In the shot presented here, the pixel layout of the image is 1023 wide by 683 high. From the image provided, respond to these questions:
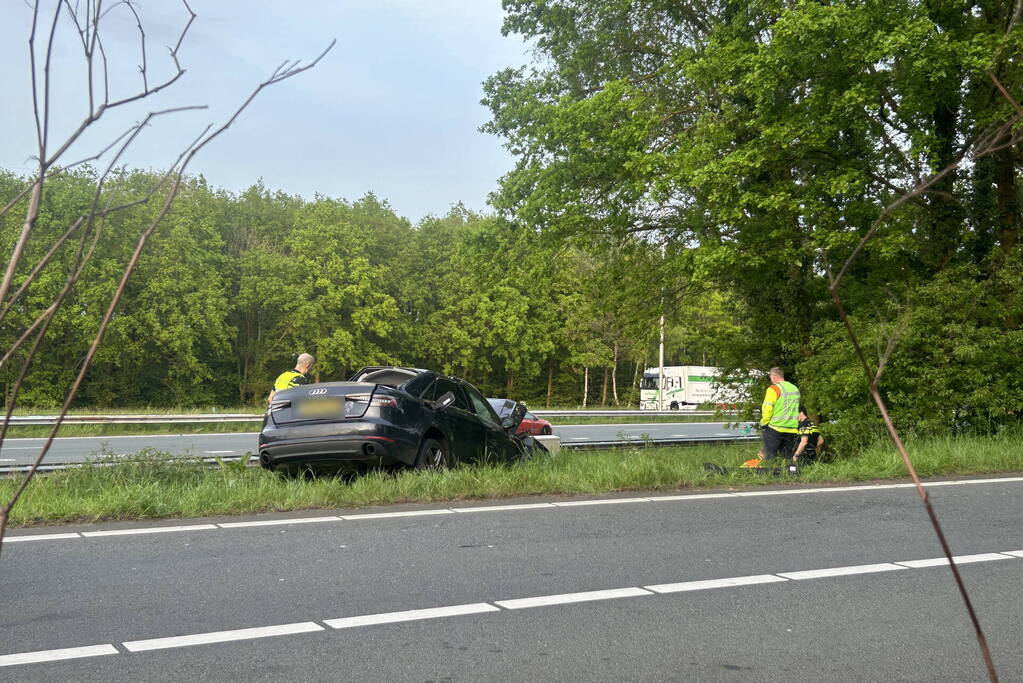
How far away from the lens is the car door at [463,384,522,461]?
42.3ft

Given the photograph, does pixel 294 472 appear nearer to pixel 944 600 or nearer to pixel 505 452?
pixel 505 452

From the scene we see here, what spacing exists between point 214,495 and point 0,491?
2269 millimetres

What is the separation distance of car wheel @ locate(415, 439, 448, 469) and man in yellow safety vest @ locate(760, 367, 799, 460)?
4.83 m

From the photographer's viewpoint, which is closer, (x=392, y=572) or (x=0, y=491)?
(x=392, y=572)

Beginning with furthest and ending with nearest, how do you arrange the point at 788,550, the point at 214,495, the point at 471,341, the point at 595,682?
the point at 471,341 < the point at 214,495 < the point at 788,550 < the point at 595,682

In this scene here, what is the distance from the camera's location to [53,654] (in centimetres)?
473

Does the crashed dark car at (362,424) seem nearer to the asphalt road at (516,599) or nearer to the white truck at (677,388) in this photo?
the asphalt road at (516,599)

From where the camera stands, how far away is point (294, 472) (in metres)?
11.3

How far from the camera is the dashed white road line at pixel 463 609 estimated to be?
4.80 metres

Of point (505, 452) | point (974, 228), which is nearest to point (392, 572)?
point (505, 452)

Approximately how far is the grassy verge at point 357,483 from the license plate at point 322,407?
0.72 m

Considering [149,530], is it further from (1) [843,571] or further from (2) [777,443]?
(2) [777,443]

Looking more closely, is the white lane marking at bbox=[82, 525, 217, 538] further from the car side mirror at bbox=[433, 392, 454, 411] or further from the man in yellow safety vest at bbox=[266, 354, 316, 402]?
the man in yellow safety vest at bbox=[266, 354, 316, 402]

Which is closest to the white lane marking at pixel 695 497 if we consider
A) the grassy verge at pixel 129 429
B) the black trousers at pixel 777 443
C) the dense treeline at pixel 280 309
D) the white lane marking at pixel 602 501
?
the white lane marking at pixel 602 501
